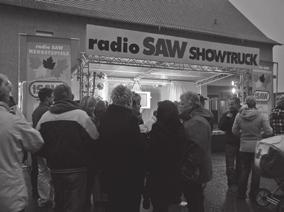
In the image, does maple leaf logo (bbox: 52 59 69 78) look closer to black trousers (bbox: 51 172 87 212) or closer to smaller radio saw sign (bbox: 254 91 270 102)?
black trousers (bbox: 51 172 87 212)

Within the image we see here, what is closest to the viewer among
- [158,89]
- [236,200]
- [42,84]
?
[236,200]

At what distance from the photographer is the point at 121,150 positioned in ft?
9.32

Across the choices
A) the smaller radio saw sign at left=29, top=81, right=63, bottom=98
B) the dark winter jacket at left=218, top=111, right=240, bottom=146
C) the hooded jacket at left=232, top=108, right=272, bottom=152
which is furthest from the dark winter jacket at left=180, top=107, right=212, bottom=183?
the smaller radio saw sign at left=29, top=81, right=63, bottom=98

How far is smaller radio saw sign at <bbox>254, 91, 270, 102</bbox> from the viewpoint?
9246 mm

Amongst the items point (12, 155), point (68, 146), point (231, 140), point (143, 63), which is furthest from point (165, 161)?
point (143, 63)

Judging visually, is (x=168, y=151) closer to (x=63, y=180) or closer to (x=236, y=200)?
(x=63, y=180)

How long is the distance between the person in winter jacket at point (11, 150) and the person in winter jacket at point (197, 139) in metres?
1.53

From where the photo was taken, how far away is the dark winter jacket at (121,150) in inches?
112

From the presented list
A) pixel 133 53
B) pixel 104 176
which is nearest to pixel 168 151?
pixel 104 176

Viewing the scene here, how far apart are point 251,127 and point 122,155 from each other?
113 inches

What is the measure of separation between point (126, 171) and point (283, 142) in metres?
2.10

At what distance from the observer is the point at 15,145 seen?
2207 mm

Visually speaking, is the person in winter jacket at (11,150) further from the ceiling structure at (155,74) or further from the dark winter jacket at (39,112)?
the ceiling structure at (155,74)

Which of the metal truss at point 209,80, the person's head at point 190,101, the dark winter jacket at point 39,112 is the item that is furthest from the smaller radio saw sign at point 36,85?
the metal truss at point 209,80
